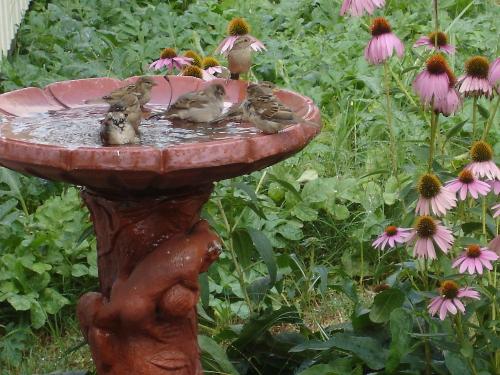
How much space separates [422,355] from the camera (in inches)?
135

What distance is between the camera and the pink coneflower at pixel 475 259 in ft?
9.53

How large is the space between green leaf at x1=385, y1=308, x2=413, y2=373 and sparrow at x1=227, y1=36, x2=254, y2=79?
1.01 meters

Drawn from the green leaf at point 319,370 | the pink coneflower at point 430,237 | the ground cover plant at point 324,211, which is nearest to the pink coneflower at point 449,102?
the ground cover plant at point 324,211

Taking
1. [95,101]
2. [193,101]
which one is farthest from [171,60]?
[193,101]

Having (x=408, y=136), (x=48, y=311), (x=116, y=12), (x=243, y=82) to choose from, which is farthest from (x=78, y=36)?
(x=243, y=82)

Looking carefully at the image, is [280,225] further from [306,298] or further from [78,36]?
[78,36]

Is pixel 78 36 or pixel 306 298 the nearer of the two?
pixel 306 298

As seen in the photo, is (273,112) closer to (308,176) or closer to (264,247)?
(264,247)

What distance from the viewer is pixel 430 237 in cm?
296

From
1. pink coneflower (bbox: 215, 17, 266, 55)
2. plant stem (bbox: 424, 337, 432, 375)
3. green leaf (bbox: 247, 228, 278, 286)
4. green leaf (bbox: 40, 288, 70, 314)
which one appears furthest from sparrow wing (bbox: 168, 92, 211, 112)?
green leaf (bbox: 40, 288, 70, 314)

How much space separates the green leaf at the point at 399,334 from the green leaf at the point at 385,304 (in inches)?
5.3

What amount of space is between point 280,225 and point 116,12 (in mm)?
3209

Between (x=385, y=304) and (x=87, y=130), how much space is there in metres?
1.08

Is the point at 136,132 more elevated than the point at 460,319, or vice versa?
the point at 136,132
